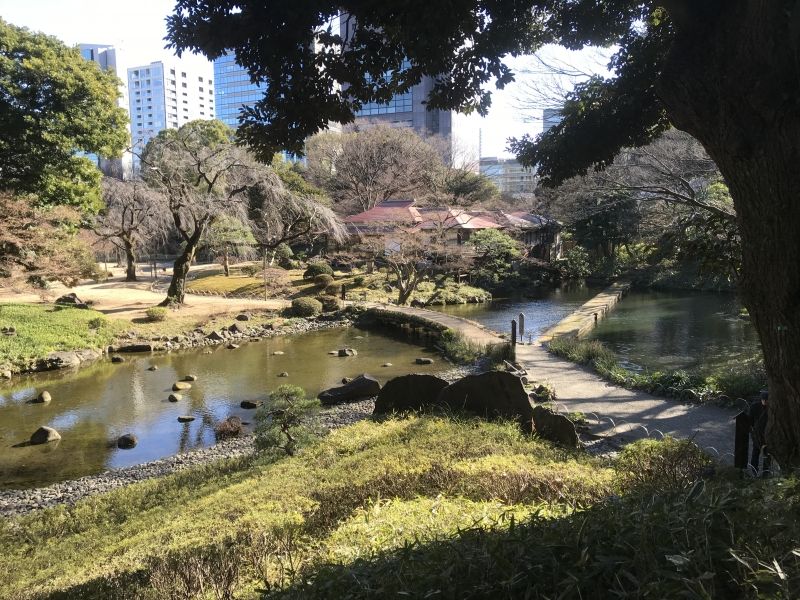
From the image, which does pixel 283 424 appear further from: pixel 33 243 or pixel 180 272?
pixel 180 272

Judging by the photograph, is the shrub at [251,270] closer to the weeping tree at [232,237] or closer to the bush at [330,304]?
the weeping tree at [232,237]

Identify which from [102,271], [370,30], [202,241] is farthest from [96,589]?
[102,271]

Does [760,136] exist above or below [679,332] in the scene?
above

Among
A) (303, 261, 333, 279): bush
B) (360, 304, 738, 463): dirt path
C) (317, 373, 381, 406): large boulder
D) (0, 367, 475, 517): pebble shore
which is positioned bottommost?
(0, 367, 475, 517): pebble shore

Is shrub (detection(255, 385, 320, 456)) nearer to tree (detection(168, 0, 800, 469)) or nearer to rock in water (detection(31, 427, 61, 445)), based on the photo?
tree (detection(168, 0, 800, 469))

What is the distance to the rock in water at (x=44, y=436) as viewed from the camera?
9.59 m

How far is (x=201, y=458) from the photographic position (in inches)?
342

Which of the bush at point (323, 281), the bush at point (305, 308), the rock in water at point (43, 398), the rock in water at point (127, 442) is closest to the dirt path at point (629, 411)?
the rock in water at point (127, 442)

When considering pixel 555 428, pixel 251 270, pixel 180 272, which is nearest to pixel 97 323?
pixel 180 272

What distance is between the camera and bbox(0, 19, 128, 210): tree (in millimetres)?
13773

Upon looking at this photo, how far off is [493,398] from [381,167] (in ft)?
91.6

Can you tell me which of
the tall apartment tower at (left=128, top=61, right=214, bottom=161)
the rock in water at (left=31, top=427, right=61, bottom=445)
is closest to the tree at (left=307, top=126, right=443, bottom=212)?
the rock in water at (left=31, top=427, right=61, bottom=445)

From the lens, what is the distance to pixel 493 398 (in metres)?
8.09

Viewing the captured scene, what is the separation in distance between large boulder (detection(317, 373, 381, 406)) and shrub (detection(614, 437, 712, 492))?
6.56 metres
